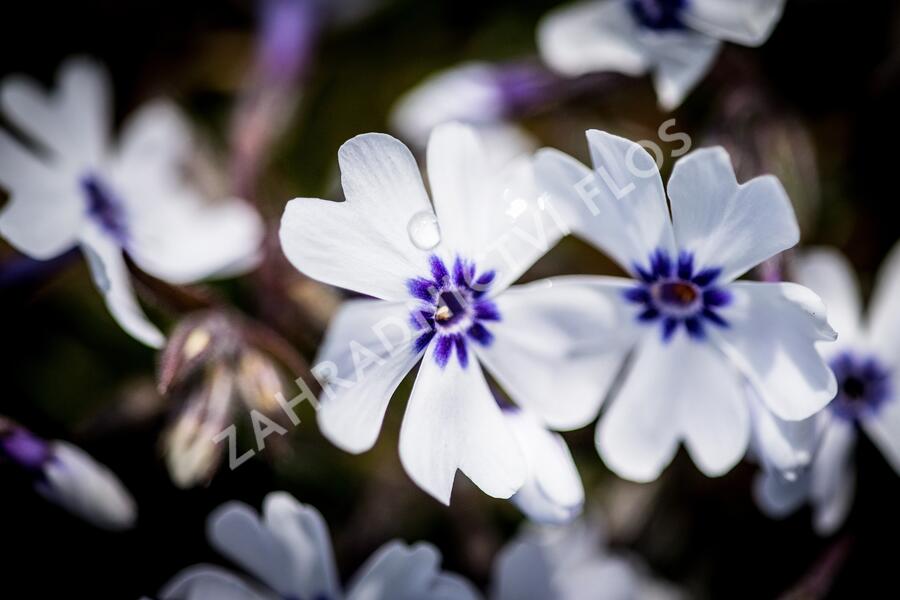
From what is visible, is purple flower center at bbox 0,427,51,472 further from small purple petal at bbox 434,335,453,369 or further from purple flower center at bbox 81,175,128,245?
small purple petal at bbox 434,335,453,369

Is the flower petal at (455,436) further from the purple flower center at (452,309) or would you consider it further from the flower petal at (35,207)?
the flower petal at (35,207)

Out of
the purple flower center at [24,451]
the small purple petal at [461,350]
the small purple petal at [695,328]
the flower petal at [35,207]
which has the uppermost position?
the flower petal at [35,207]

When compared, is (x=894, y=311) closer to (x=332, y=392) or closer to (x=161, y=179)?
(x=332, y=392)

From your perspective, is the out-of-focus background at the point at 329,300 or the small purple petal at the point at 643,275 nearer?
the small purple petal at the point at 643,275

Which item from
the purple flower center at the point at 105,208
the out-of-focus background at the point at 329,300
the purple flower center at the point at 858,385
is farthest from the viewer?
the out-of-focus background at the point at 329,300

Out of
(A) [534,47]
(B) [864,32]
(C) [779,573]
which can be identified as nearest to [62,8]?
(A) [534,47]

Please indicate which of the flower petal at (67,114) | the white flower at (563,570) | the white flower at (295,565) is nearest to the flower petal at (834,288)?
the white flower at (563,570)
